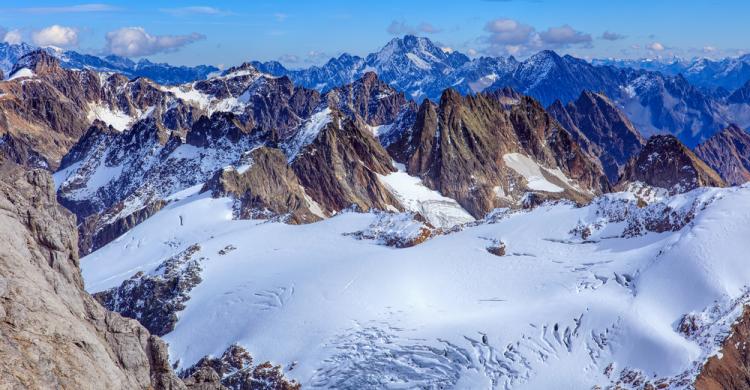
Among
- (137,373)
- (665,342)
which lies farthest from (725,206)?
(137,373)

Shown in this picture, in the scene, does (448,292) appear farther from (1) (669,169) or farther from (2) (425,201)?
(1) (669,169)

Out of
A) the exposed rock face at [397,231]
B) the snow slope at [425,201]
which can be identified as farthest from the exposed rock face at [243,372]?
the snow slope at [425,201]

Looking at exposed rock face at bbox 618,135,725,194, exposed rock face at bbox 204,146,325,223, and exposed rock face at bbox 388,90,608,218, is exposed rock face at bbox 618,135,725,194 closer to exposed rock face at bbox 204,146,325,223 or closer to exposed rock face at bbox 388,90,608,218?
exposed rock face at bbox 388,90,608,218

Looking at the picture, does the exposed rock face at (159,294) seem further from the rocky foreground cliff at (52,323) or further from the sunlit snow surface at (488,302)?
the rocky foreground cliff at (52,323)

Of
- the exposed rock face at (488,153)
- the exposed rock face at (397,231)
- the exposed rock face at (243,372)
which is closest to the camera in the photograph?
the exposed rock face at (243,372)

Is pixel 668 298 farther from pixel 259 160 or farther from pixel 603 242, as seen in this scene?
pixel 259 160

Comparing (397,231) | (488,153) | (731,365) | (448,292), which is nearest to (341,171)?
(488,153)

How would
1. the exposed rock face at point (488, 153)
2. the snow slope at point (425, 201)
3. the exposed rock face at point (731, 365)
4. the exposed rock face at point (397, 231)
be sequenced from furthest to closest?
1. the exposed rock face at point (488, 153)
2. the snow slope at point (425, 201)
3. the exposed rock face at point (397, 231)
4. the exposed rock face at point (731, 365)
